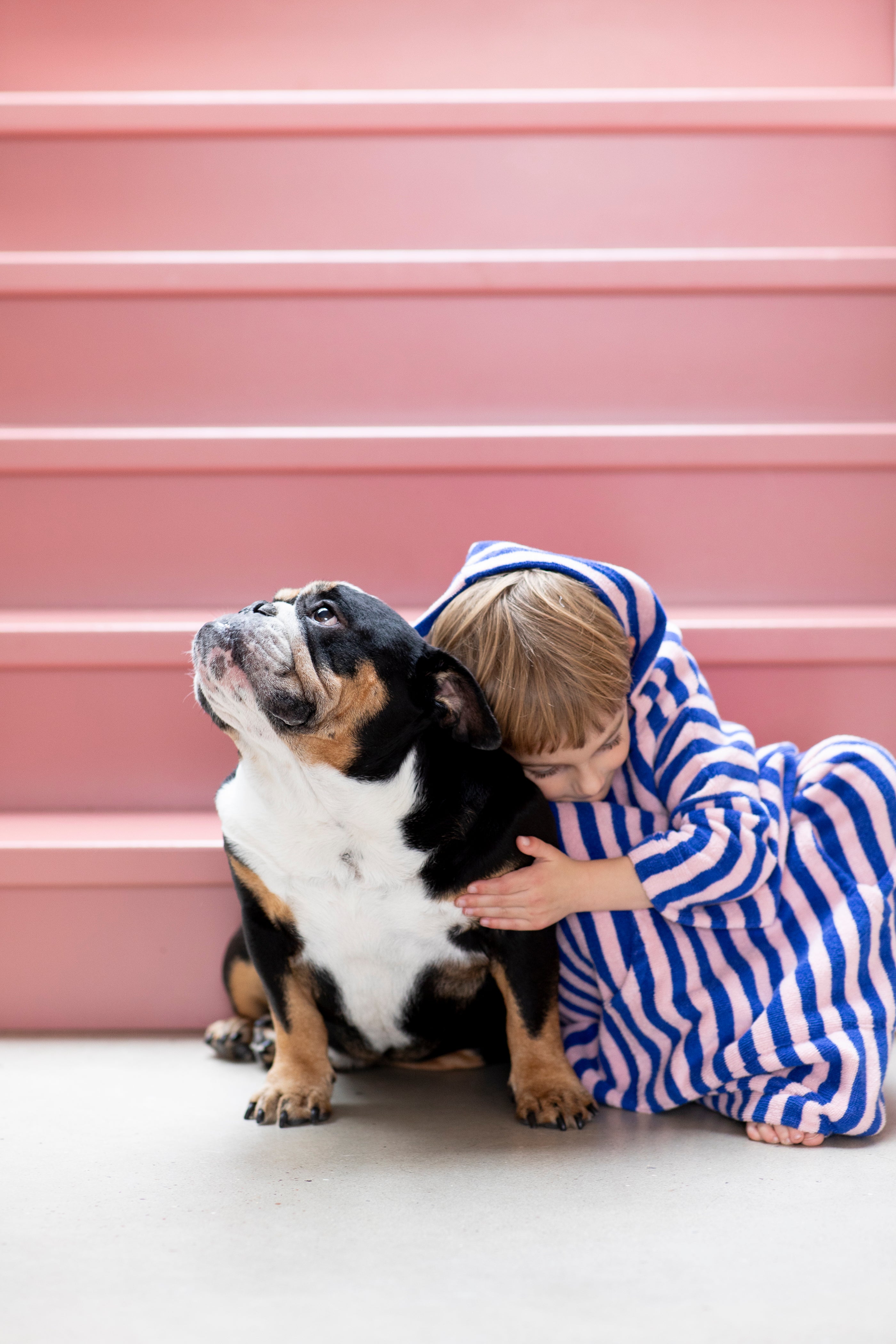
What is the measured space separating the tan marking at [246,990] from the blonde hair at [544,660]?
0.55 metres

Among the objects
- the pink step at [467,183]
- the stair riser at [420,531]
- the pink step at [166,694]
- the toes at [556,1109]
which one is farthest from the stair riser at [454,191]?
the toes at [556,1109]

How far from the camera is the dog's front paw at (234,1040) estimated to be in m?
1.70

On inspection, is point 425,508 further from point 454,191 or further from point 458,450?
point 454,191

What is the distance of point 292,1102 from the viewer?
4.76 ft

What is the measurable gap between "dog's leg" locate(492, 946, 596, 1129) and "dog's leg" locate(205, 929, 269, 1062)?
413 millimetres

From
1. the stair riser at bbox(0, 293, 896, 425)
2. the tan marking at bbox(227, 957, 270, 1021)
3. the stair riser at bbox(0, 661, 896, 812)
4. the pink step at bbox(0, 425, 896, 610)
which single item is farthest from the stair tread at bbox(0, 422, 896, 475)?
the tan marking at bbox(227, 957, 270, 1021)

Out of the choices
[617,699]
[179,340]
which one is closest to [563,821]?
[617,699]

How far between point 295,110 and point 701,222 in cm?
80

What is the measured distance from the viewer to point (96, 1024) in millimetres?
1804

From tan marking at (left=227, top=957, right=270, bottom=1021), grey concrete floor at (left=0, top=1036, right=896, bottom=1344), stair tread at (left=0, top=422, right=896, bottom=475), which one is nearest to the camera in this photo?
grey concrete floor at (left=0, top=1036, right=896, bottom=1344)

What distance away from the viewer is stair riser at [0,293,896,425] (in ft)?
6.82

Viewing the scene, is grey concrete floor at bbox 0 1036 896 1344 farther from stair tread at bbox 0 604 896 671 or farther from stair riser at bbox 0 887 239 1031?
stair tread at bbox 0 604 896 671

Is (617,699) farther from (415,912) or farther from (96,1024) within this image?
(96,1024)

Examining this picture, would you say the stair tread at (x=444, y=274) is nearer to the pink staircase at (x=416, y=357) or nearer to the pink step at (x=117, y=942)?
the pink staircase at (x=416, y=357)
